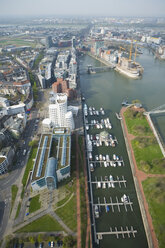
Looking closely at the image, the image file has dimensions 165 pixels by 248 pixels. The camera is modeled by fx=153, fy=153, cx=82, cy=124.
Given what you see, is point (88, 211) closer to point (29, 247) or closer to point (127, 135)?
point (29, 247)

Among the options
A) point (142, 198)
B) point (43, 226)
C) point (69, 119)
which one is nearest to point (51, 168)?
point (43, 226)

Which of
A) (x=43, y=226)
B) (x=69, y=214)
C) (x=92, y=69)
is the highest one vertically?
(x=92, y=69)

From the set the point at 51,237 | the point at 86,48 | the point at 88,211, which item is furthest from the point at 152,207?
the point at 86,48

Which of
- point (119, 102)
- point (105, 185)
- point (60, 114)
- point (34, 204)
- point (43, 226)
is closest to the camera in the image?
point (43, 226)

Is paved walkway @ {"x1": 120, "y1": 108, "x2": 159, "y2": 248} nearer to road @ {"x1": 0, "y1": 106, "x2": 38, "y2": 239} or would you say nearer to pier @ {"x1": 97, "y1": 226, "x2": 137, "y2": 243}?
pier @ {"x1": 97, "y1": 226, "x2": 137, "y2": 243}

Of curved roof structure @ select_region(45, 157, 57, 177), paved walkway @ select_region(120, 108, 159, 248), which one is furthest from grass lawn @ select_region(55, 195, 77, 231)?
paved walkway @ select_region(120, 108, 159, 248)

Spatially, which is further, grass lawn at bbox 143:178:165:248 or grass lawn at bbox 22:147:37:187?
grass lawn at bbox 22:147:37:187

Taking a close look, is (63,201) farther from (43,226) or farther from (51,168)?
(51,168)
